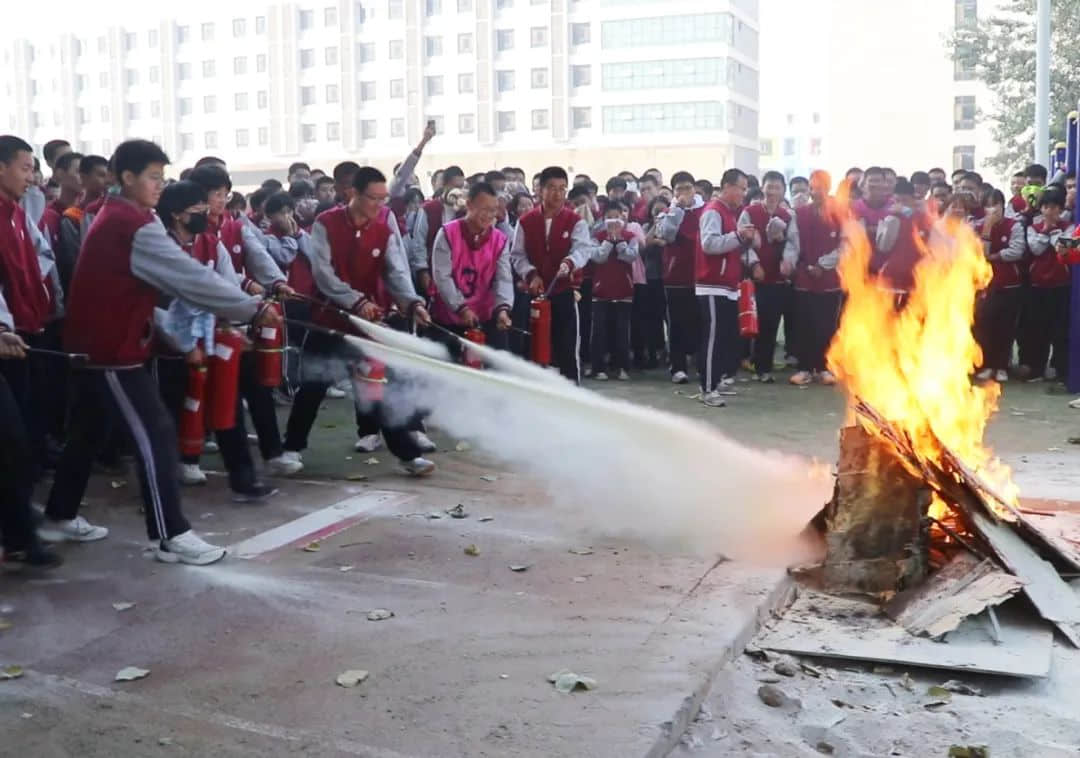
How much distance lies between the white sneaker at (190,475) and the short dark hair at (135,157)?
2619 mm

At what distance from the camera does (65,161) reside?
879 centimetres

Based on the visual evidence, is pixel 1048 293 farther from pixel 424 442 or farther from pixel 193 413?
pixel 193 413

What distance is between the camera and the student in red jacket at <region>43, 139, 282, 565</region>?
5.48 metres

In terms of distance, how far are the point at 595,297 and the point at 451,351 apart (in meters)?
4.38

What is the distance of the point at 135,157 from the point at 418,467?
3.03 meters

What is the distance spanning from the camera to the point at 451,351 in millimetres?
8539

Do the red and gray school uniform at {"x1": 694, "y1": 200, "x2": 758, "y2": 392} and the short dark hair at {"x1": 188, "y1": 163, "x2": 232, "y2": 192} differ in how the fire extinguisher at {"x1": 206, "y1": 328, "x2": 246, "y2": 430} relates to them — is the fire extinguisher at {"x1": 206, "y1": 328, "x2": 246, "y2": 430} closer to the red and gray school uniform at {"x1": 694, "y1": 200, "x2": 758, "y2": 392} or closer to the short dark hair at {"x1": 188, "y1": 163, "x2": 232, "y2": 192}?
the short dark hair at {"x1": 188, "y1": 163, "x2": 232, "y2": 192}

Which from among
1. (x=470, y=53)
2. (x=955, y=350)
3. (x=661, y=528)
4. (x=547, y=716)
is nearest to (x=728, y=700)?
(x=547, y=716)

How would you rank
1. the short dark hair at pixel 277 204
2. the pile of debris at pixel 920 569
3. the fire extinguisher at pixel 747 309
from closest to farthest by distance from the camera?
the pile of debris at pixel 920 569 → the short dark hair at pixel 277 204 → the fire extinguisher at pixel 747 309

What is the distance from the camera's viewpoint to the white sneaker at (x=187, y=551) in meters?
5.73

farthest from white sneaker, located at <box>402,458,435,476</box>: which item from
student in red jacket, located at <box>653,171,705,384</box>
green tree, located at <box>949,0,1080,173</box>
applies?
green tree, located at <box>949,0,1080,173</box>

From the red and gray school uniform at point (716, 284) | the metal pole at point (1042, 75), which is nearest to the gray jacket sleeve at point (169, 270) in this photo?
the red and gray school uniform at point (716, 284)

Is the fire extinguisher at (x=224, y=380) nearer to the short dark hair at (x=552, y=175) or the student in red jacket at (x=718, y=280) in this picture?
the short dark hair at (x=552, y=175)

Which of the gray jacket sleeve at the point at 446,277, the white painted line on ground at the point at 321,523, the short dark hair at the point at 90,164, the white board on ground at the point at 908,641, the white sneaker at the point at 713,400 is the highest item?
the short dark hair at the point at 90,164
